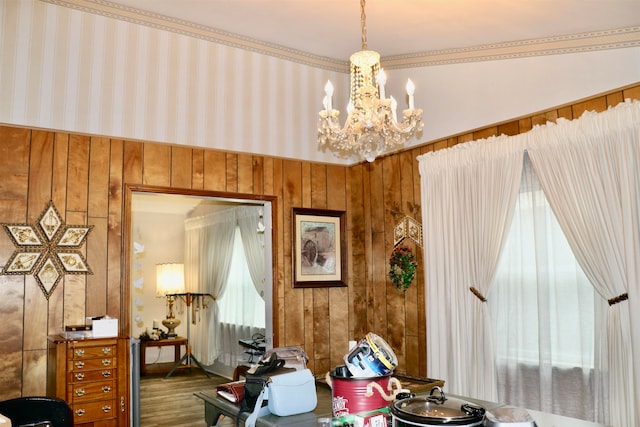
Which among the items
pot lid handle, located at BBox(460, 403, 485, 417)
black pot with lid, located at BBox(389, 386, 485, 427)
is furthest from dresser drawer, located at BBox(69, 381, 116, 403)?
pot lid handle, located at BBox(460, 403, 485, 417)

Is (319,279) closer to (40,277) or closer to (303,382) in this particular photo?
(40,277)

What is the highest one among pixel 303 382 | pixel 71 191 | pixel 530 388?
pixel 71 191

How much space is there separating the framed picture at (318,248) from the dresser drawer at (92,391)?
2137 millimetres

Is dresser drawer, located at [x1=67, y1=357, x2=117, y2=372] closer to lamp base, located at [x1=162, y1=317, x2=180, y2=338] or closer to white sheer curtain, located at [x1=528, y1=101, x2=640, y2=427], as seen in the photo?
white sheer curtain, located at [x1=528, y1=101, x2=640, y2=427]

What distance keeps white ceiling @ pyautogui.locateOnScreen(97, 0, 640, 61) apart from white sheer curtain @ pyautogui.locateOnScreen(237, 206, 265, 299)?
285cm

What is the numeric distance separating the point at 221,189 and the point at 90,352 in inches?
76.8

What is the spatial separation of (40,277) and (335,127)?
271cm

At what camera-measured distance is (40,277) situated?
14.1 feet

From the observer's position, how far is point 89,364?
13.0 ft

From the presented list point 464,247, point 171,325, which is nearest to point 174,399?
point 171,325

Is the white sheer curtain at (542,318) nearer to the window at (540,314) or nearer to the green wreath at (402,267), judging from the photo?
the window at (540,314)

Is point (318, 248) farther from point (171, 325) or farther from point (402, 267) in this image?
point (171, 325)

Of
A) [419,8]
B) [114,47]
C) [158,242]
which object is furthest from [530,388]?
[158,242]

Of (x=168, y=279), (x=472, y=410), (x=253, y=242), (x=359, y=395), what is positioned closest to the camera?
(x=472, y=410)
